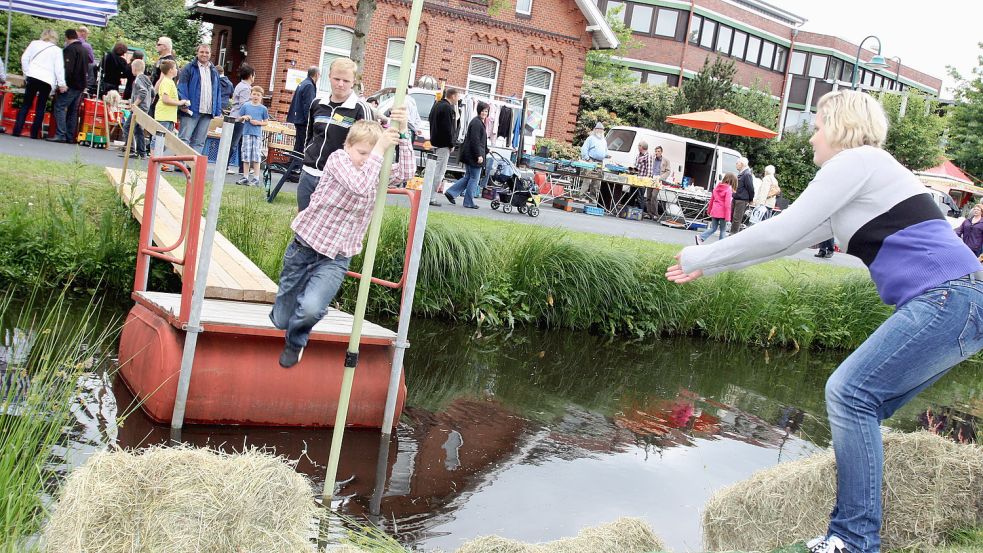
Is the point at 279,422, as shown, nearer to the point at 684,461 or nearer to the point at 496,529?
the point at 496,529

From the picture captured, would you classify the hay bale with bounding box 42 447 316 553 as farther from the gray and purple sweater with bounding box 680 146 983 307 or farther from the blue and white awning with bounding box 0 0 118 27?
the blue and white awning with bounding box 0 0 118 27

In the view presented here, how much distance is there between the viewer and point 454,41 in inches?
1280

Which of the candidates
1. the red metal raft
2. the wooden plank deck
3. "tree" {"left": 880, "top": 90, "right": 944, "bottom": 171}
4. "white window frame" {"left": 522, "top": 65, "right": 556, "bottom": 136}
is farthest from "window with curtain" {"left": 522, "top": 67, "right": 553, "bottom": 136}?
the red metal raft

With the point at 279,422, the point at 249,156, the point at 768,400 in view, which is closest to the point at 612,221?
the point at 249,156

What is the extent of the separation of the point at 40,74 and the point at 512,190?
8981mm

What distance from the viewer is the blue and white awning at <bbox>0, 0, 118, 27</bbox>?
19406mm

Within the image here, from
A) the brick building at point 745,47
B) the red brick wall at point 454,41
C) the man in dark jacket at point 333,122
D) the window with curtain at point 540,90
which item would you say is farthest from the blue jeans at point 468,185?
the brick building at point 745,47

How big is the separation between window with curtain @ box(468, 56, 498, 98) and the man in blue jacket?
18600 mm

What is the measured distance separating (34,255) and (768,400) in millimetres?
7512

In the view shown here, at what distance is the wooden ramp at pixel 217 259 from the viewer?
7.09 m

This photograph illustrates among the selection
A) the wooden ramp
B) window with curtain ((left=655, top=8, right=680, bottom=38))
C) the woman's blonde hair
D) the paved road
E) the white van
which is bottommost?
the wooden ramp

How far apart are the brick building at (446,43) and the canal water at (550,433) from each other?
838 inches

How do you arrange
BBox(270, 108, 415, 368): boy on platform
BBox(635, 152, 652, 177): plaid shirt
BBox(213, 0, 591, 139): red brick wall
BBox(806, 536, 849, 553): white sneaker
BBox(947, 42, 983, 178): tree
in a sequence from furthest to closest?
BBox(947, 42, 983, 178): tree → BBox(213, 0, 591, 139): red brick wall → BBox(635, 152, 652, 177): plaid shirt → BBox(270, 108, 415, 368): boy on platform → BBox(806, 536, 849, 553): white sneaker

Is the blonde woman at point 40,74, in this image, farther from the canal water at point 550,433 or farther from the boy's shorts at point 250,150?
the canal water at point 550,433
